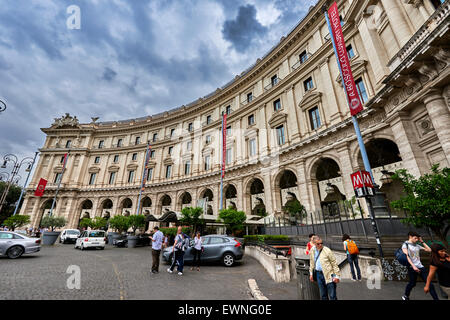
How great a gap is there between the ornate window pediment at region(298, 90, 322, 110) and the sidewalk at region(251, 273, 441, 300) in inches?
599

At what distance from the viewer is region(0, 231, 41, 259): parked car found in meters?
9.04

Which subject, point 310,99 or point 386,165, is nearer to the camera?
point 386,165

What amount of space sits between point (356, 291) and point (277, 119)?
1812 centimetres

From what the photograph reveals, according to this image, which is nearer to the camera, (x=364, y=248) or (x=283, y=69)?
(x=364, y=248)

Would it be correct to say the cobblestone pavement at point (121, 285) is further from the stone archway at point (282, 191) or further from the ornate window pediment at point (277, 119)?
the ornate window pediment at point (277, 119)

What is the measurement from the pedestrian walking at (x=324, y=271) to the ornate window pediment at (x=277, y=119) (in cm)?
1809

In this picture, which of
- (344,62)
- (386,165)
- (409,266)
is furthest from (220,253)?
(386,165)

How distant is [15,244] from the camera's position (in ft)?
30.3

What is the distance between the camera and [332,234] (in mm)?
10414

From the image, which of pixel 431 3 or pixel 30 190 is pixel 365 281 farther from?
pixel 30 190

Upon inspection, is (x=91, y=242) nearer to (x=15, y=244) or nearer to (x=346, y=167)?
(x=15, y=244)

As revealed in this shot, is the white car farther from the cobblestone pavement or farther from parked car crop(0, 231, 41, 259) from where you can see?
the cobblestone pavement

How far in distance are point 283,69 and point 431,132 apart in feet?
54.7
